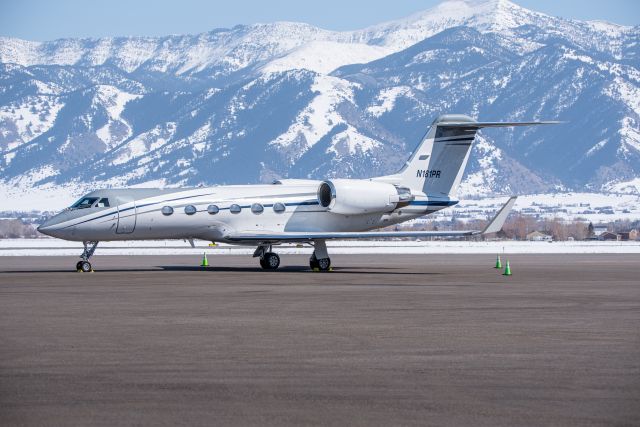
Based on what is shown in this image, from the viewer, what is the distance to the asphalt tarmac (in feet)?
41.0

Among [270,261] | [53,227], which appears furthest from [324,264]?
[53,227]

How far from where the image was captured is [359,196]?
134 ft

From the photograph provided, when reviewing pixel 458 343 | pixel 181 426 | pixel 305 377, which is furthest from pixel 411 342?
pixel 181 426

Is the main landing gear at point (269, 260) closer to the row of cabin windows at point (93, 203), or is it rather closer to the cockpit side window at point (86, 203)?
the row of cabin windows at point (93, 203)

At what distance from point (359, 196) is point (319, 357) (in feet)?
82.0

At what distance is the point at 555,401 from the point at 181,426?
3875 millimetres

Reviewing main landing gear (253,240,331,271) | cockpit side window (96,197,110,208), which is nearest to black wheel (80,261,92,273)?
cockpit side window (96,197,110,208)

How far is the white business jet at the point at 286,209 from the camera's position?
38219 millimetres

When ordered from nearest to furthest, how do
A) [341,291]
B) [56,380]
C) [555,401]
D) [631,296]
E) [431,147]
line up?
[555,401] < [56,380] < [631,296] < [341,291] < [431,147]

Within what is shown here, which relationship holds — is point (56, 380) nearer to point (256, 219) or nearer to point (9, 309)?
point (9, 309)

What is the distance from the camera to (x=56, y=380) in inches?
561

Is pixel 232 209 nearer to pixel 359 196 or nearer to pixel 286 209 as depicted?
pixel 286 209

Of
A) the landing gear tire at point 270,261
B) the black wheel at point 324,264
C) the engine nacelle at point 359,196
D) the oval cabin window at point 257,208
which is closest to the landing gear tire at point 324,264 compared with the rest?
the black wheel at point 324,264

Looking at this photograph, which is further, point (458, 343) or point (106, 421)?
point (458, 343)
